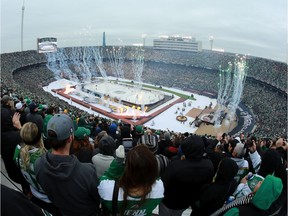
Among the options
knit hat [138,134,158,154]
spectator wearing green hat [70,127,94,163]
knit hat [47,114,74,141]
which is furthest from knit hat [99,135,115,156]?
knit hat [47,114,74,141]

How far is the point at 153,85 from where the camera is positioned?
195 feet

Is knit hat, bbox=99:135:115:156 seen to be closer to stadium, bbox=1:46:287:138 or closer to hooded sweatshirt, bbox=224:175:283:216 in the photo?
hooded sweatshirt, bbox=224:175:283:216

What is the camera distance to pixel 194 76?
6388cm

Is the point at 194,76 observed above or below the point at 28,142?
below

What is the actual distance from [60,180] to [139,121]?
33.3m

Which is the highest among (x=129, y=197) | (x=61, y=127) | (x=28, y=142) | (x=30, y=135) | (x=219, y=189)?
(x=61, y=127)

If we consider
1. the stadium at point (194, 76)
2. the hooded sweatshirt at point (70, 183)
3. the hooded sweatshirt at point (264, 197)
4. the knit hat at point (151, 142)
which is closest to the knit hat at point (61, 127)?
the hooded sweatshirt at point (70, 183)

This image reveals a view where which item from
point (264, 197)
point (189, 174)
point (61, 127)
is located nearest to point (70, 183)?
point (61, 127)

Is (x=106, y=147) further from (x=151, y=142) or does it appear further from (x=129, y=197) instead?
(x=129, y=197)

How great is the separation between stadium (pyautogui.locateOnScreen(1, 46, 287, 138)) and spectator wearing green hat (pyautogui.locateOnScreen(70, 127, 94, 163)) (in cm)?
2812

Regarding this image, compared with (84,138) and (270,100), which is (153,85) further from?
(84,138)

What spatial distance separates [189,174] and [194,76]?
6095 cm

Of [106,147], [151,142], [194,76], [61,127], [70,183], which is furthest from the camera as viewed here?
[194,76]

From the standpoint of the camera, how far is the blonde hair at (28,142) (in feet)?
13.4
